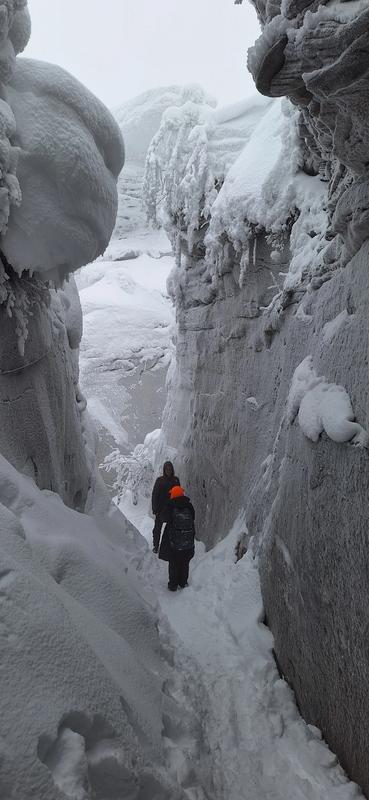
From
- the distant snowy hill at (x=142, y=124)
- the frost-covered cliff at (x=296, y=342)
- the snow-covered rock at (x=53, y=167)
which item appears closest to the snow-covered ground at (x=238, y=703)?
the frost-covered cliff at (x=296, y=342)

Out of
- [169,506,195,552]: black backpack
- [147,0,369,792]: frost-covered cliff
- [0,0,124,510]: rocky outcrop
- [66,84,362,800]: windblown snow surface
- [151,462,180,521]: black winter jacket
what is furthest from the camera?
[151,462,180,521]: black winter jacket

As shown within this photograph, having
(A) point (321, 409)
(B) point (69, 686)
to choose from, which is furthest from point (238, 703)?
(A) point (321, 409)

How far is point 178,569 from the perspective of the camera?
521cm

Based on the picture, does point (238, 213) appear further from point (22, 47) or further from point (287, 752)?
point (287, 752)

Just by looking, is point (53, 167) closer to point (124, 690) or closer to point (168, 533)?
point (124, 690)

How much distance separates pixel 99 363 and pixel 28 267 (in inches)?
800

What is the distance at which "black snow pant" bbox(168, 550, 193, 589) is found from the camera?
5.10m

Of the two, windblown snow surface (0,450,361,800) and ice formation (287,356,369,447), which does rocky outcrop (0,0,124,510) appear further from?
ice formation (287,356,369,447)

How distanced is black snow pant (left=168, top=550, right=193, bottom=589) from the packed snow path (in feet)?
0.71

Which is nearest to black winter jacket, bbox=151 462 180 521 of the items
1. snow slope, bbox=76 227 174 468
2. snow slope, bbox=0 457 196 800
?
snow slope, bbox=0 457 196 800

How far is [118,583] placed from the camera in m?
3.09

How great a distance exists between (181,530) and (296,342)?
2415mm

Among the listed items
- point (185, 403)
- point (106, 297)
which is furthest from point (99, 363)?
point (185, 403)

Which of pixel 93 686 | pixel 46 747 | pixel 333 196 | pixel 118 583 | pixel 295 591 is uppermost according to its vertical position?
pixel 333 196
